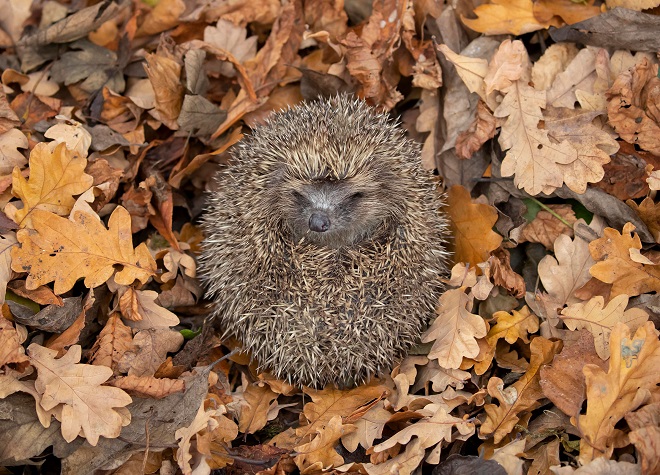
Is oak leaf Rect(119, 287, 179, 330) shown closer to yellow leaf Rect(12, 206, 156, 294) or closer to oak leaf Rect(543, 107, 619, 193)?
yellow leaf Rect(12, 206, 156, 294)

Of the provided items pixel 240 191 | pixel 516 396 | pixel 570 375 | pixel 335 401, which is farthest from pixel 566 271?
pixel 240 191

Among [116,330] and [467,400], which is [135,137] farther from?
[467,400]

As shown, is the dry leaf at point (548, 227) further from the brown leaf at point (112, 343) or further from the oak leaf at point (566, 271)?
the brown leaf at point (112, 343)

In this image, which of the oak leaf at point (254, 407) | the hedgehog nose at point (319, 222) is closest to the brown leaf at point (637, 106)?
the hedgehog nose at point (319, 222)

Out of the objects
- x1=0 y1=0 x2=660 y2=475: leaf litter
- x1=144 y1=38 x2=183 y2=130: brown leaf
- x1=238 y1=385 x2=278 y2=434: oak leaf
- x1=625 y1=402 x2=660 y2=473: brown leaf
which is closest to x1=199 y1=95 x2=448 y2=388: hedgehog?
x1=238 y1=385 x2=278 y2=434: oak leaf

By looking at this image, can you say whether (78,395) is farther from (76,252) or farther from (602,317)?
(602,317)
